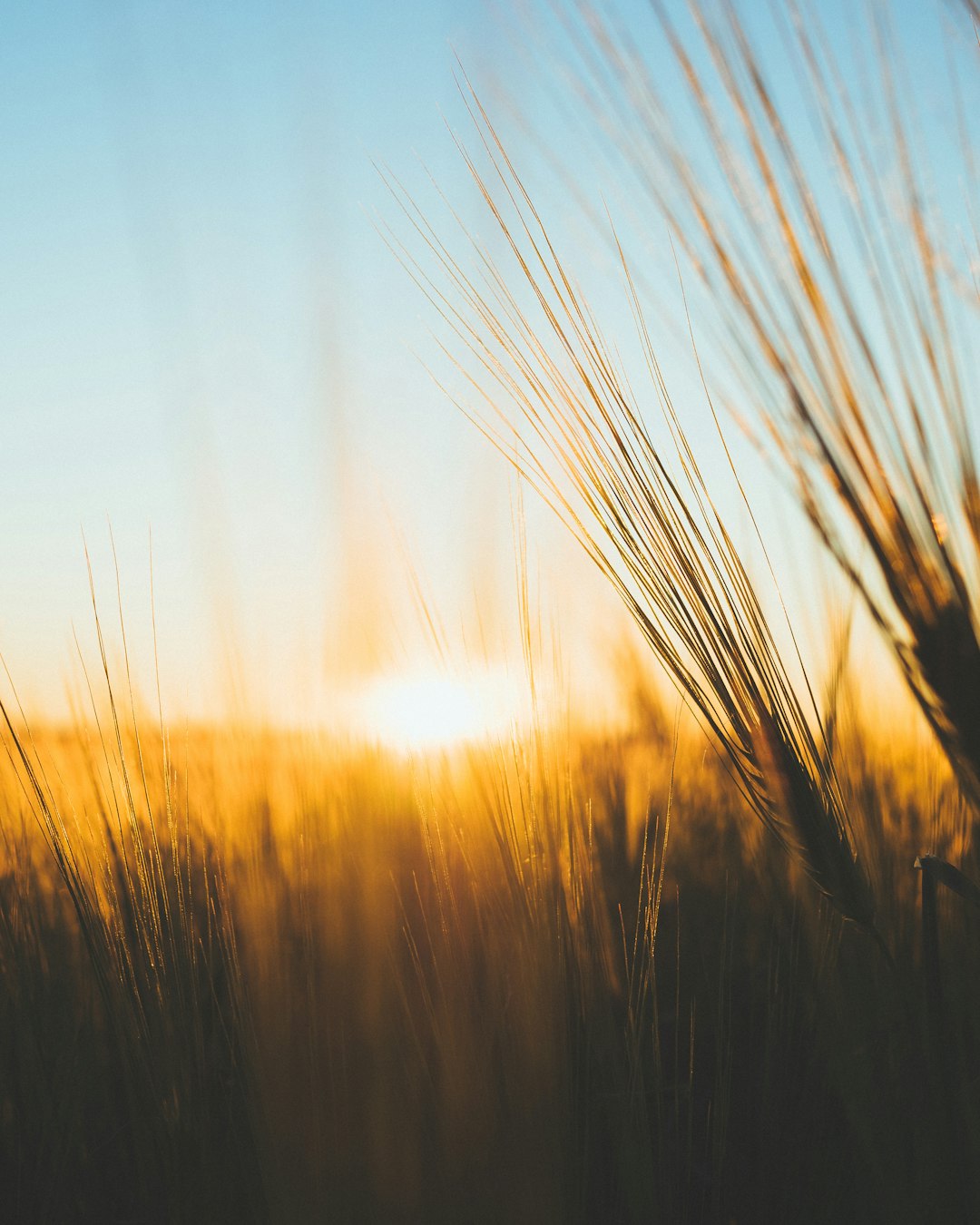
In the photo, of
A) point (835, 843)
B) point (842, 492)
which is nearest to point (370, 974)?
point (835, 843)

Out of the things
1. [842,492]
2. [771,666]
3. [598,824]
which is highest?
[842,492]

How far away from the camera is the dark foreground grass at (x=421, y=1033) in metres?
0.74

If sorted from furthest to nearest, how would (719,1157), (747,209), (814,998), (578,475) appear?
(814,998)
(719,1157)
(578,475)
(747,209)

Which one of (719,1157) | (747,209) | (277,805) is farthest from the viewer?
(277,805)

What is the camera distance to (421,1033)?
888 millimetres

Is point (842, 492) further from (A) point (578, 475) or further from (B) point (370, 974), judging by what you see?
(B) point (370, 974)

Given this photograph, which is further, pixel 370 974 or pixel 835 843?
pixel 370 974

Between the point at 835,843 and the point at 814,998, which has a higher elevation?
the point at 835,843

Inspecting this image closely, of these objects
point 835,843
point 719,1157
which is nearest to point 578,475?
point 835,843

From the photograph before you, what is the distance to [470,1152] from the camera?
2.42 ft

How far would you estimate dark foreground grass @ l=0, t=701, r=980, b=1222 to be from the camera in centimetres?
74

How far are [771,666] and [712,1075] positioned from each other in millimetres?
822

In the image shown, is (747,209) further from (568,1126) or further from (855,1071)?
(855,1071)

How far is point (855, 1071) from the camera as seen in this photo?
2.89ft
